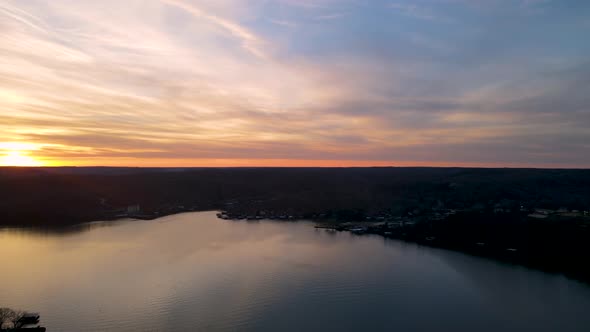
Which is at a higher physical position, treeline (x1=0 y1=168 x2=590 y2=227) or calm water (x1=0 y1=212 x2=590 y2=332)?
treeline (x1=0 y1=168 x2=590 y2=227)

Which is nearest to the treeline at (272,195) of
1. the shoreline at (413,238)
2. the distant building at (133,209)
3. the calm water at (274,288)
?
the distant building at (133,209)

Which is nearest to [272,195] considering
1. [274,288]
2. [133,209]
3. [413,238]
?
[133,209]

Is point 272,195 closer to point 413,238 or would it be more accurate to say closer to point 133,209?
point 133,209

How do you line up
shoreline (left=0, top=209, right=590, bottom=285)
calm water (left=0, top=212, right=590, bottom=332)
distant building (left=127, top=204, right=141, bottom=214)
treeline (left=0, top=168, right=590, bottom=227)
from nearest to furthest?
calm water (left=0, top=212, right=590, bottom=332), shoreline (left=0, top=209, right=590, bottom=285), treeline (left=0, top=168, right=590, bottom=227), distant building (left=127, top=204, right=141, bottom=214)

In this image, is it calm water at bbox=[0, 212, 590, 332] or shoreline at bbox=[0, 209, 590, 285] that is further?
shoreline at bbox=[0, 209, 590, 285]

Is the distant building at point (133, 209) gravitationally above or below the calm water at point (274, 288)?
above

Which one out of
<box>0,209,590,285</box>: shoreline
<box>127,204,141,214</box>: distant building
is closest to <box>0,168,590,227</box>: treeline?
<box>127,204,141,214</box>: distant building

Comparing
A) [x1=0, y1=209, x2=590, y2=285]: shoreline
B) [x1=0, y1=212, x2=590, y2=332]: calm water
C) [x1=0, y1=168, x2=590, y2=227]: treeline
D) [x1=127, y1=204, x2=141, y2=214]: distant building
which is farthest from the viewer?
[x1=127, y1=204, x2=141, y2=214]: distant building

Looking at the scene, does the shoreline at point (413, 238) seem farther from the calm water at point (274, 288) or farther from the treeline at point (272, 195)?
the treeline at point (272, 195)

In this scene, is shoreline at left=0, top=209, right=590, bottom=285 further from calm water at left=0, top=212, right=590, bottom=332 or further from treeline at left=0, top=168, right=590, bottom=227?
treeline at left=0, top=168, right=590, bottom=227
